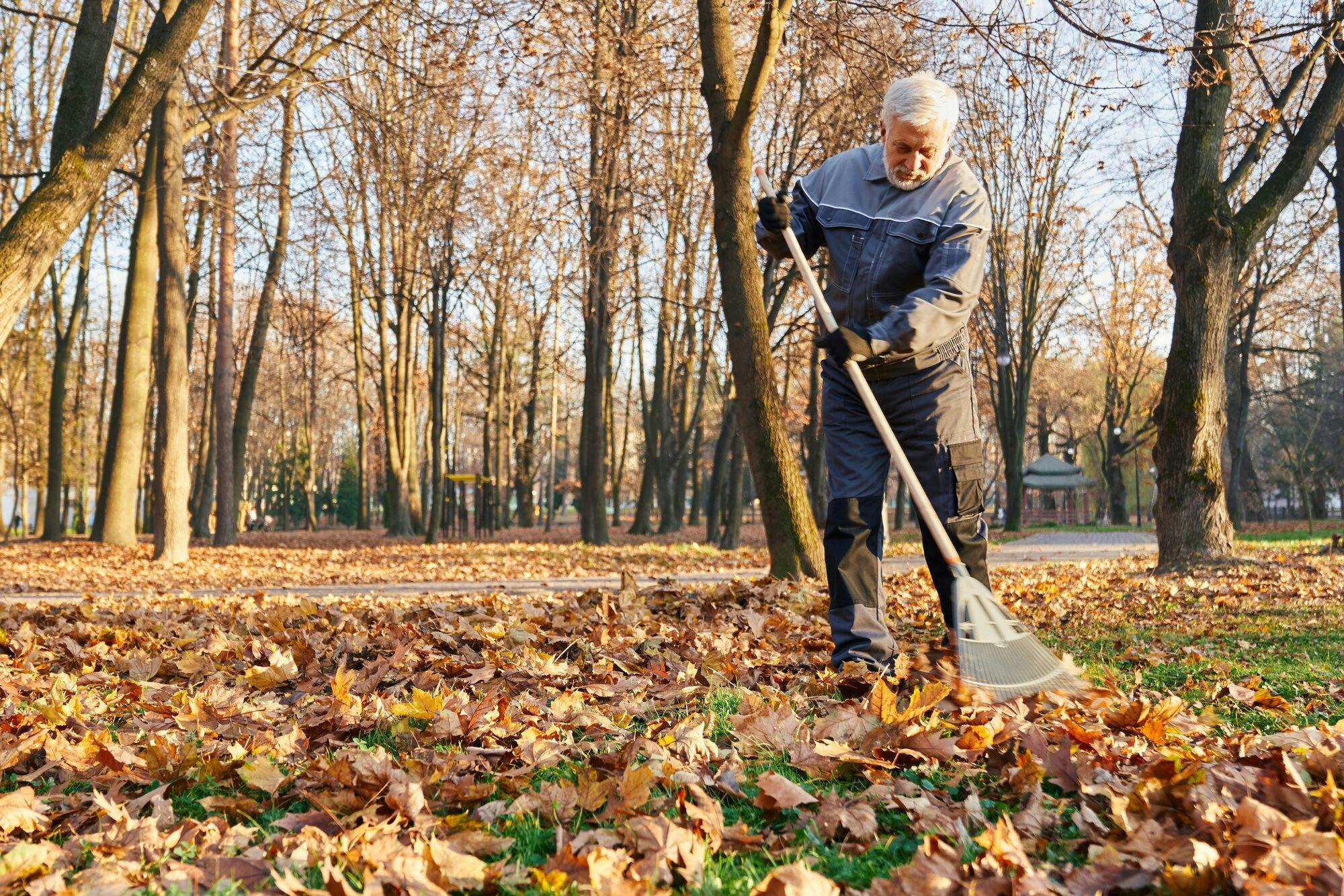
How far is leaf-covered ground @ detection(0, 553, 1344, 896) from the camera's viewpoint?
2178 millimetres

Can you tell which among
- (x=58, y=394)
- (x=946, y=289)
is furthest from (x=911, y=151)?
(x=58, y=394)

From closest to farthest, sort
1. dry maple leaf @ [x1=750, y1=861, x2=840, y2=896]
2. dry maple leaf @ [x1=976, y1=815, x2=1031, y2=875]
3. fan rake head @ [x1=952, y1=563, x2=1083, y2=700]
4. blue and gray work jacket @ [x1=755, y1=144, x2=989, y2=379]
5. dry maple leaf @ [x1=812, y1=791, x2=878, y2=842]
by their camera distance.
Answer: dry maple leaf @ [x1=750, y1=861, x2=840, y2=896], dry maple leaf @ [x1=976, y1=815, x2=1031, y2=875], dry maple leaf @ [x1=812, y1=791, x2=878, y2=842], fan rake head @ [x1=952, y1=563, x2=1083, y2=700], blue and gray work jacket @ [x1=755, y1=144, x2=989, y2=379]

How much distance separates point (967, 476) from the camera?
4.14 meters

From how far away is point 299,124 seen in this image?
19.8m

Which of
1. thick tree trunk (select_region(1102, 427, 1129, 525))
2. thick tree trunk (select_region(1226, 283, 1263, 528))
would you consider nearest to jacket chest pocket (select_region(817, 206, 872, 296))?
A: thick tree trunk (select_region(1226, 283, 1263, 528))

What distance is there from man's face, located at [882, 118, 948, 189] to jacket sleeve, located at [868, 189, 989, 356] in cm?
18

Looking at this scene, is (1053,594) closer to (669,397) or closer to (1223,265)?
(1223,265)

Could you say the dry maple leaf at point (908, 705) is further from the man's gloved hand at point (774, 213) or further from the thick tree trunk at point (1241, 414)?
the thick tree trunk at point (1241, 414)

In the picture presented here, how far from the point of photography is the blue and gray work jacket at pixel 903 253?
12.8 feet

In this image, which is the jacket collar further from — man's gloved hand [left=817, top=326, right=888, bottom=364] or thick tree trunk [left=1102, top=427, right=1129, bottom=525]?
thick tree trunk [left=1102, top=427, right=1129, bottom=525]

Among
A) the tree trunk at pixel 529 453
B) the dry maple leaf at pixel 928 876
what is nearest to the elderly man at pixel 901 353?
the dry maple leaf at pixel 928 876

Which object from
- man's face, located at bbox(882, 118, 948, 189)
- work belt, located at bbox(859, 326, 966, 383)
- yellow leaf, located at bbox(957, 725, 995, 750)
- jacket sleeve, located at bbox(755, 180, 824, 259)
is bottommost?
yellow leaf, located at bbox(957, 725, 995, 750)

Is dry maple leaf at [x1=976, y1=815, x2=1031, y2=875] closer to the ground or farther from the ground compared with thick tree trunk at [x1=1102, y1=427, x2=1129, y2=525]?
closer to the ground

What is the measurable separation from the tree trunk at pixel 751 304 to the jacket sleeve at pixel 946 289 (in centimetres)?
401
